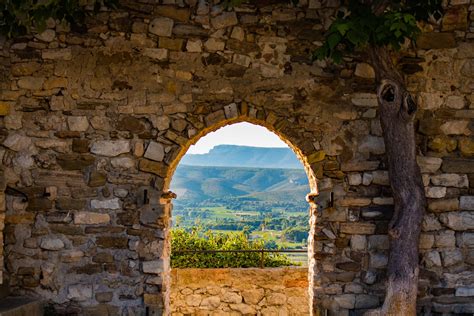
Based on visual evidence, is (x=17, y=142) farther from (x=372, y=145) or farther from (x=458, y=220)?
(x=458, y=220)

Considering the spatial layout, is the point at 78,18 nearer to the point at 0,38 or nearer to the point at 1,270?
the point at 0,38

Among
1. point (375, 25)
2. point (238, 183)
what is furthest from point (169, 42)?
point (238, 183)

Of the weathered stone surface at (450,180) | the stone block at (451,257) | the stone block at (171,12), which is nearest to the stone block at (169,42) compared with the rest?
the stone block at (171,12)

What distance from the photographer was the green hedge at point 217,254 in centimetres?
704

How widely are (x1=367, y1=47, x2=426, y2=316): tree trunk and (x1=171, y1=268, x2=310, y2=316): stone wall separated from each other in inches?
87.8

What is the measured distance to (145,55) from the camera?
175 inches

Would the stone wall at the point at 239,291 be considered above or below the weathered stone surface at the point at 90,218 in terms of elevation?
below

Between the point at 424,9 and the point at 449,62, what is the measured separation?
0.57 metres

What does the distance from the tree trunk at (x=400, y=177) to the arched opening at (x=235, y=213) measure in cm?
72

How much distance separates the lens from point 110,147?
14.5ft

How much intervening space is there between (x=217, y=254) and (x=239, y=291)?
100cm

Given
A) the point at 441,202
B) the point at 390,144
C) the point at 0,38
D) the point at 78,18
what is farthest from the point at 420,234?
the point at 0,38

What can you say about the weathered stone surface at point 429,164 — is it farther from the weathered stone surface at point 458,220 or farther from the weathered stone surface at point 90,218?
the weathered stone surface at point 90,218

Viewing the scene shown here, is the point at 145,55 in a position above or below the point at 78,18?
below
